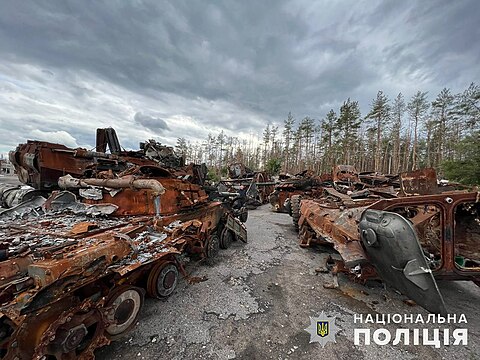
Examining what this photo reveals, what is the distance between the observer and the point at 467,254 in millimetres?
3771

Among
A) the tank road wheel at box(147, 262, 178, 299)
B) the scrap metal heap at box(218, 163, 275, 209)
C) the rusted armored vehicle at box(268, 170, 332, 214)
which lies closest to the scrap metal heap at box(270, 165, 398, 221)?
the rusted armored vehicle at box(268, 170, 332, 214)

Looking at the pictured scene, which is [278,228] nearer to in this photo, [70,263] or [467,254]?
[467,254]

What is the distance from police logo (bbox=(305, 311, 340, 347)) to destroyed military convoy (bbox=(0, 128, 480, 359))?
868mm

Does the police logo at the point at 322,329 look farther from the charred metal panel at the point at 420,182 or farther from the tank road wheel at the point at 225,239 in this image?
the tank road wheel at the point at 225,239

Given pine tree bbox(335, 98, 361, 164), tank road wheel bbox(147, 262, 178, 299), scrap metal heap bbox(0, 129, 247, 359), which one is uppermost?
pine tree bbox(335, 98, 361, 164)

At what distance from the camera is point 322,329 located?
2902mm

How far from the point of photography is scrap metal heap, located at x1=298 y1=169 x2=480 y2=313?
2340mm

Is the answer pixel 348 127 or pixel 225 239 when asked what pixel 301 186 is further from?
pixel 348 127

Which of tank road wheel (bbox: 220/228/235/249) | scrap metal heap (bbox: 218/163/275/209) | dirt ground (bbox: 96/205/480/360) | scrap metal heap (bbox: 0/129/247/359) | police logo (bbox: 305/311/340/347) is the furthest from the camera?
scrap metal heap (bbox: 218/163/275/209)

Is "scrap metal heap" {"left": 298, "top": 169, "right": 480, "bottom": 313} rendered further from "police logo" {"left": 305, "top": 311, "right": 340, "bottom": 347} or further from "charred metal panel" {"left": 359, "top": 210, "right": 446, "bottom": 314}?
"police logo" {"left": 305, "top": 311, "right": 340, "bottom": 347}

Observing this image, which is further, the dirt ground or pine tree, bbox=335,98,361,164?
pine tree, bbox=335,98,361,164

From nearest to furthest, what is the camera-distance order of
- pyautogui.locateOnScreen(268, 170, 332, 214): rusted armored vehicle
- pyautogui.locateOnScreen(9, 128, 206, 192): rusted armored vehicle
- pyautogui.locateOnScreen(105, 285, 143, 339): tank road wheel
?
1. pyautogui.locateOnScreen(105, 285, 143, 339): tank road wheel
2. pyautogui.locateOnScreen(9, 128, 206, 192): rusted armored vehicle
3. pyautogui.locateOnScreen(268, 170, 332, 214): rusted armored vehicle

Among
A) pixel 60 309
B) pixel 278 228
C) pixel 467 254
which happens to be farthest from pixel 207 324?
pixel 278 228

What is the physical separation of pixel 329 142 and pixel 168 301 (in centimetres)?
3149
